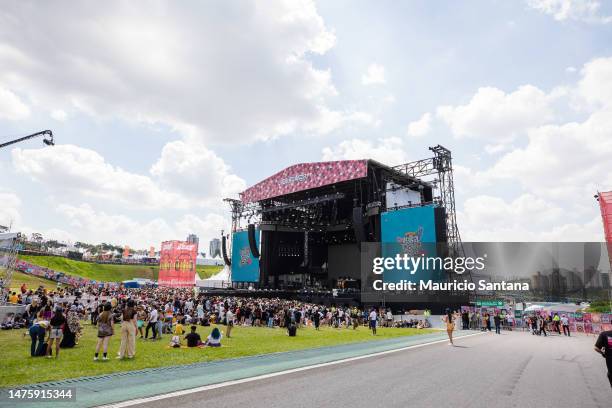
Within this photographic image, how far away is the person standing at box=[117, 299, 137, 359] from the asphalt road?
2582mm

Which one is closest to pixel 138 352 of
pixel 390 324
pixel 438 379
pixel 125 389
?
pixel 125 389

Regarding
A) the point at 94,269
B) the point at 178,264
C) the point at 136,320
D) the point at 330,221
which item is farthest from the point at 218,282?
the point at 136,320

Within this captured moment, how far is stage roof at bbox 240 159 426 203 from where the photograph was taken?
35531mm

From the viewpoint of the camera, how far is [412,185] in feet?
120

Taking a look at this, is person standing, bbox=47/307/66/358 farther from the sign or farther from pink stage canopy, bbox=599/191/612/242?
pink stage canopy, bbox=599/191/612/242

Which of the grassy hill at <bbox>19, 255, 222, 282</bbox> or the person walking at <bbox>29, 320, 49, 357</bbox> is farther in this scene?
the grassy hill at <bbox>19, 255, 222, 282</bbox>

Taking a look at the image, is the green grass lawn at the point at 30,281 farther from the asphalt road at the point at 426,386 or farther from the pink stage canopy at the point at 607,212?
the pink stage canopy at the point at 607,212

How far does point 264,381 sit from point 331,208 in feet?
130

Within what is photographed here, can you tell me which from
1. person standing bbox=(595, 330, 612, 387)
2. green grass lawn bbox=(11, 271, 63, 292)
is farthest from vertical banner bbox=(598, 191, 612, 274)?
green grass lawn bbox=(11, 271, 63, 292)

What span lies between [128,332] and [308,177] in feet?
105

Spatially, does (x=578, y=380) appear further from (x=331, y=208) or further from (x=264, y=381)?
(x=331, y=208)

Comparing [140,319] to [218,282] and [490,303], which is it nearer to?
[490,303]

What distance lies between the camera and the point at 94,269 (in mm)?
80188

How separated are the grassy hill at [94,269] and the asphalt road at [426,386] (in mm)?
75695
